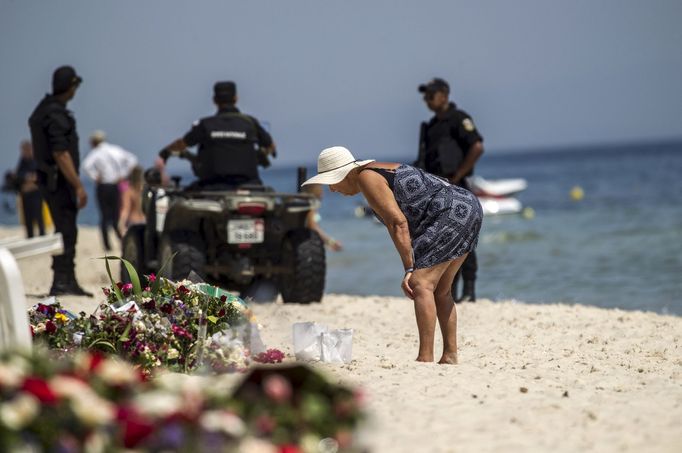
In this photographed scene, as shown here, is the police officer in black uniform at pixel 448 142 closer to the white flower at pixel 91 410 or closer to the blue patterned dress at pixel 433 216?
the blue patterned dress at pixel 433 216

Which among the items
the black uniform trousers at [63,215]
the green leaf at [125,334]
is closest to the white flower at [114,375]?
the green leaf at [125,334]

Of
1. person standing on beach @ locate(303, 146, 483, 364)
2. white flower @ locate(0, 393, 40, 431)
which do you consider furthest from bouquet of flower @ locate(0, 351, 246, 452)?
person standing on beach @ locate(303, 146, 483, 364)

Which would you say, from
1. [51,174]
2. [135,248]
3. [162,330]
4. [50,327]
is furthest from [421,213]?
[51,174]

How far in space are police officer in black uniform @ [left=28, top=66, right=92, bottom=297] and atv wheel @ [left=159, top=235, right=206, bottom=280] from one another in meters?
1.02

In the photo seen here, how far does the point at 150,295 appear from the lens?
18.7ft

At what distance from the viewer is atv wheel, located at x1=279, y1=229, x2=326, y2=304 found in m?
9.34

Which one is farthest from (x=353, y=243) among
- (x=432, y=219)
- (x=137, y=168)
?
(x=432, y=219)

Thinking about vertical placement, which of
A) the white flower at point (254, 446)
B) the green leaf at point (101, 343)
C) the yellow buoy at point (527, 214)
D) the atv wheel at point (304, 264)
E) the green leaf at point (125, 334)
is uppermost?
the white flower at point (254, 446)

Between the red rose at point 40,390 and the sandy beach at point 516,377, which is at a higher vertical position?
the red rose at point 40,390

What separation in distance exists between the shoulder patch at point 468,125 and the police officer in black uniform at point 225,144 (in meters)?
1.74

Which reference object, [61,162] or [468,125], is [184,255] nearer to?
[61,162]

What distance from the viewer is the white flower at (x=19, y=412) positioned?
2838mm

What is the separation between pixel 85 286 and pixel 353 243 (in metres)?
11.7

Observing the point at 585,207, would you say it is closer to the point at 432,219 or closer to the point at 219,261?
the point at 219,261
